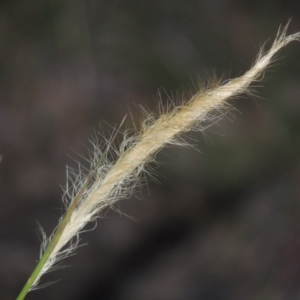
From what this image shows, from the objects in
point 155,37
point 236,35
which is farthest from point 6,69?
point 236,35

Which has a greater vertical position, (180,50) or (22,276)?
(180,50)

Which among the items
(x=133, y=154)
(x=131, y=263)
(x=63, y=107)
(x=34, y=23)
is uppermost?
(x=34, y=23)

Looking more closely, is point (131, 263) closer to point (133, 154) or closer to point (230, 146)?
point (230, 146)

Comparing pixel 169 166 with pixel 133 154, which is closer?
pixel 133 154

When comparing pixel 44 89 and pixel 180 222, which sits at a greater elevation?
pixel 44 89

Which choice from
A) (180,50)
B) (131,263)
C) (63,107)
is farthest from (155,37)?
(131,263)

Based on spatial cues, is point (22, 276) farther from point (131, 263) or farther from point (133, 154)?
point (133, 154)
